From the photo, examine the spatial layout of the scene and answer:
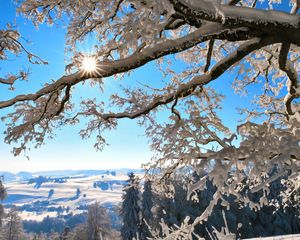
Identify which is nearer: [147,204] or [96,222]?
[147,204]

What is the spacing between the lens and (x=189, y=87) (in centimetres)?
459

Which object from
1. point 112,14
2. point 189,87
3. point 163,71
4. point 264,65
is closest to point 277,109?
point 264,65

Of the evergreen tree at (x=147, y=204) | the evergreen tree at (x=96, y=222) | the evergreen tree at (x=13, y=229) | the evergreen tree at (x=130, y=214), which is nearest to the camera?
the evergreen tree at (x=130, y=214)

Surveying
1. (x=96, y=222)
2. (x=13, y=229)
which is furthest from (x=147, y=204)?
(x=13, y=229)

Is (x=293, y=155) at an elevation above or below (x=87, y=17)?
below

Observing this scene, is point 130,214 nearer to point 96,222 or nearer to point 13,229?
point 96,222

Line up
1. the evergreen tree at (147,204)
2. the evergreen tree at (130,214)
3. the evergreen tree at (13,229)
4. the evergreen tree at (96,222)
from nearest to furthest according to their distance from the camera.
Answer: the evergreen tree at (130,214) < the evergreen tree at (147,204) < the evergreen tree at (96,222) < the evergreen tree at (13,229)

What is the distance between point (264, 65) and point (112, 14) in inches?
165

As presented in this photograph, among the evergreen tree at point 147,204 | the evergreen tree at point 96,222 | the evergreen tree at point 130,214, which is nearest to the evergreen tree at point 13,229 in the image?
the evergreen tree at point 96,222

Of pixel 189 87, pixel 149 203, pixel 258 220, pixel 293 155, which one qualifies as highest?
pixel 189 87

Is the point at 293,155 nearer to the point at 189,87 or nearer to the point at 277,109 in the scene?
the point at 189,87

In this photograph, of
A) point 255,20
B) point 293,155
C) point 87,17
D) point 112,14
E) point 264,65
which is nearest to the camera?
point 255,20

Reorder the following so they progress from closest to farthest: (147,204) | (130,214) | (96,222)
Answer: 1. (130,214)
2. (147,204)
3. (96,222)

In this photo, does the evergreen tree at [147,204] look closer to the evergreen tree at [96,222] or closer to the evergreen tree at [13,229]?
the evergreen tree at [96,222]
